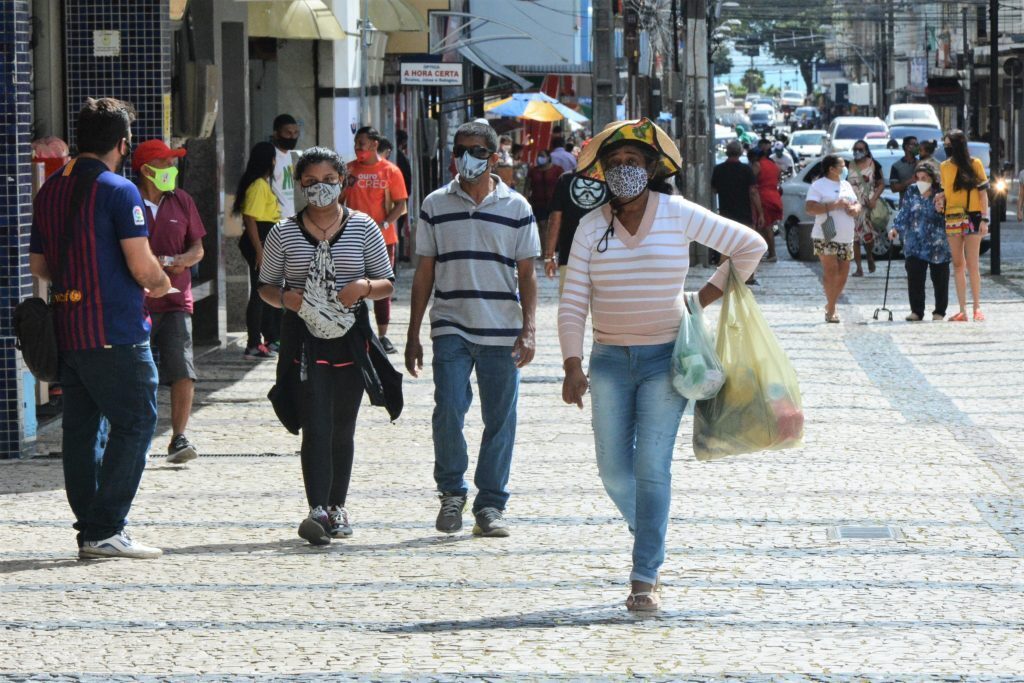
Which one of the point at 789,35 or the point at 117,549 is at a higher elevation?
the point at 789,35

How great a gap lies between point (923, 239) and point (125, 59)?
810 centimetres

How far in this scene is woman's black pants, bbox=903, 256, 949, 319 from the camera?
17594mm

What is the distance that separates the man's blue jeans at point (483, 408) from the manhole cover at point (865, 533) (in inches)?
55.5

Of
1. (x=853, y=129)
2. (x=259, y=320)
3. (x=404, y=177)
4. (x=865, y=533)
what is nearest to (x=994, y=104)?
(x=404, y=177)

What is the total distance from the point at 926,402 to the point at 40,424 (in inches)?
223

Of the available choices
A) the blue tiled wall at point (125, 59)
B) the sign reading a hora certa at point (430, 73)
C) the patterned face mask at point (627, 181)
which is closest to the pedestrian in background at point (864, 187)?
the sign reading a hora certa at point (430, 73)

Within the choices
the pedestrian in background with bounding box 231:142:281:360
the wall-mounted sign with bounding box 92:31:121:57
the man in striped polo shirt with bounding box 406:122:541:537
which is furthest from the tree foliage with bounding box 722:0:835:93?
the man in striped polo shirt with bounding box 406:122:541:537

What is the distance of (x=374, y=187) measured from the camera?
15.2 m

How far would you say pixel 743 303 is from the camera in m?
6.88

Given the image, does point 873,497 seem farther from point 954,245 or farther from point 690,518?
point 954,245

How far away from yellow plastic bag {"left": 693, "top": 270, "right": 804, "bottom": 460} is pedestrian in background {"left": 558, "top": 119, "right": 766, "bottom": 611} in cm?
13

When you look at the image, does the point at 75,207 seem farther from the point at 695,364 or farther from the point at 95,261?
the point at 695,364

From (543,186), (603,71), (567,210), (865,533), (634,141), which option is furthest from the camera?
(603,71)

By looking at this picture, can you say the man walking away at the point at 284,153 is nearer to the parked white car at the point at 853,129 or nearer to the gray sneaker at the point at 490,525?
the gray sneaker at the point at 490,525
